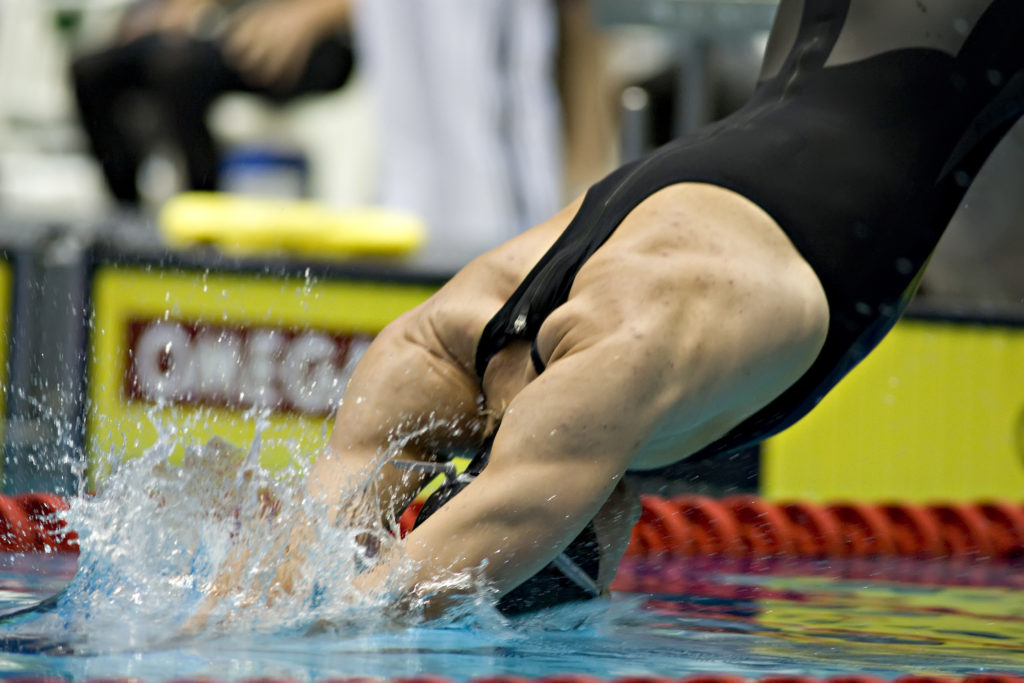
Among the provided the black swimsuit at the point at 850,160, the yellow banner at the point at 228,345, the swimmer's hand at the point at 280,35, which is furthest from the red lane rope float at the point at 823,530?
the swimmer's hand at the point at 280,35

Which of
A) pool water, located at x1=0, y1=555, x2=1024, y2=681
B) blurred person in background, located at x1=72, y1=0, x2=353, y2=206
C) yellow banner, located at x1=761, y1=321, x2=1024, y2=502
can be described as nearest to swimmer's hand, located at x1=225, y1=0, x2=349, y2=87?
blurred person in background, located at x1=72, y1=0, x2=353, y2=206

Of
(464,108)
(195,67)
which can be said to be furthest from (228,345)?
(195,67)

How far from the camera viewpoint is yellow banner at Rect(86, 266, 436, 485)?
3.62 metres

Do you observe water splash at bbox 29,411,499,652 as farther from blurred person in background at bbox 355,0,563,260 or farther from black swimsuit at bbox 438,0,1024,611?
blurred person in background at bbox 355,0,563,260

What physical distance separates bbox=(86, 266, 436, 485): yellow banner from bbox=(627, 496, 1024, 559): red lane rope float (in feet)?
3.00

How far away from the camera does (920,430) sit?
147 inches

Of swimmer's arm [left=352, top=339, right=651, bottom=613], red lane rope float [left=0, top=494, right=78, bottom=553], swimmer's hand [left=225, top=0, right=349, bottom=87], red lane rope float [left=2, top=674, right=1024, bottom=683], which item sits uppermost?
swimmer's hand [left=225, top=0, right=349, bottom=87]

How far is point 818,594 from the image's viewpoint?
262cm

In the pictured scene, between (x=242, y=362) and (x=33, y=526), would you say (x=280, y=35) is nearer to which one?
(x=242, y=362)

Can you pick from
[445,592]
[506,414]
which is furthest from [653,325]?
[445,592]

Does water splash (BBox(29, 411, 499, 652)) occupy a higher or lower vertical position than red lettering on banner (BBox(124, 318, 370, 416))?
higher

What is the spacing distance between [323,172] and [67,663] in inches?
178

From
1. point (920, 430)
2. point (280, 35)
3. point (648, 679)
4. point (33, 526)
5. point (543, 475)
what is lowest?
point (920, 430)

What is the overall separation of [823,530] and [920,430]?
754mm
